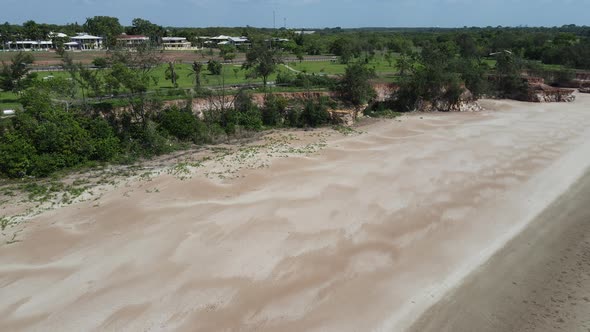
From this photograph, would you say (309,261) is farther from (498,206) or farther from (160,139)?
(160,139)

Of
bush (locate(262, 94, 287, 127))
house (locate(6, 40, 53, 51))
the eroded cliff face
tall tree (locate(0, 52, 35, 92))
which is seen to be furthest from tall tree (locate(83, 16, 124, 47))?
the eroded cliff face

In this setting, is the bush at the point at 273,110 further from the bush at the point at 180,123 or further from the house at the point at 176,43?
the house at the point at 176,43

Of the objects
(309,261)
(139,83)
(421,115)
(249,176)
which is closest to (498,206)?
(309,261)

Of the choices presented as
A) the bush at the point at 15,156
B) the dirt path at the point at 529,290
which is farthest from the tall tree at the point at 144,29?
the dirt path at the point at 529,290

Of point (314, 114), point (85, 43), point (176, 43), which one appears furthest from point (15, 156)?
point (85, 43)

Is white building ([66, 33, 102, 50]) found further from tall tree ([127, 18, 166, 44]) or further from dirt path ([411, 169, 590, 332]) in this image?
dirt path ([411, 169, 590, 332])

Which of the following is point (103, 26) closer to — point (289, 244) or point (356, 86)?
point (356, 86)
